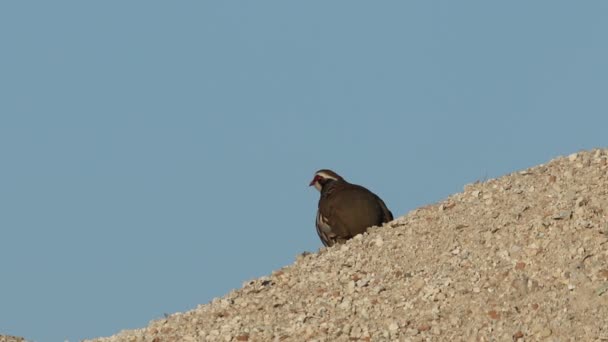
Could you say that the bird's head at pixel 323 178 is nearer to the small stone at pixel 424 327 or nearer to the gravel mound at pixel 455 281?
the gravel mound at pixel 455 281

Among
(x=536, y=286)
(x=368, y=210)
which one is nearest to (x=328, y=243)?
(x=368, y=210)

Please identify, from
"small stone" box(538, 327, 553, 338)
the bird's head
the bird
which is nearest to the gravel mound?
"small stone" box(538, 327, 553, 338)

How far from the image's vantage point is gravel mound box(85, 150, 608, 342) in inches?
616

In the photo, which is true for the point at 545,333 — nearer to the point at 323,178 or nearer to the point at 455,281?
the point at 455,281

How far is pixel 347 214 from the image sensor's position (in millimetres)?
21094

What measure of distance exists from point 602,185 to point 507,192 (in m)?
1.47

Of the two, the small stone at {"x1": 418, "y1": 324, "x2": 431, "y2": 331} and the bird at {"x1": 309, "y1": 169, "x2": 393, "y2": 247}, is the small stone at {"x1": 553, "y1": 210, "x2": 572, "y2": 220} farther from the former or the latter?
the bird at {"x1": 309, "y1": 169, "x2": 393, "y2": 247}

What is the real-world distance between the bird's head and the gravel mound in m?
2.67

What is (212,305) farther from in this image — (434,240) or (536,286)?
(536,286)

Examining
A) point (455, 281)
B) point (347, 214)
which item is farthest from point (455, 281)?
point (347, 214)

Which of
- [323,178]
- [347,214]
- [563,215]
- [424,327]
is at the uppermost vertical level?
[323,178]

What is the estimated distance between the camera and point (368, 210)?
832 inches

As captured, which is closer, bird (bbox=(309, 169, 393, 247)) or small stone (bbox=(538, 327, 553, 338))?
small stone (bbox=(538, 327, 553, 338))

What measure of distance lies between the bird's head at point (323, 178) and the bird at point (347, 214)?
2.53 ft
